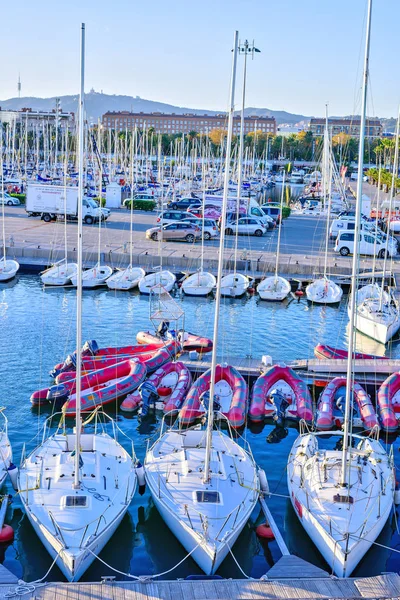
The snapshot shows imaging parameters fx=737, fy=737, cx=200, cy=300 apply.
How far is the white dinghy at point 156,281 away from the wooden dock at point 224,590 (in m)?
28.1

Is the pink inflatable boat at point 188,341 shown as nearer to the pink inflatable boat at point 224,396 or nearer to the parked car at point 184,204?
the pink inflatable boat at point 224,396

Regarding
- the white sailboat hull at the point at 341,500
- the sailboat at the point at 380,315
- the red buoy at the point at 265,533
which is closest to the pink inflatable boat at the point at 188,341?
the sailboat at the point at 380,315

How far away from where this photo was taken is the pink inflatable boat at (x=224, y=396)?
960 inches

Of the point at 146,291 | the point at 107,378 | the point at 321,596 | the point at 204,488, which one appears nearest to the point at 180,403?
the point at 107,378

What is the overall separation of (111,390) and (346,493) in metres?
11.0

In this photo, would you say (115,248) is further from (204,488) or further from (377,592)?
(377,592)

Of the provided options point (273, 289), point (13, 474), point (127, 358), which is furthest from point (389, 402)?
point (273, 289)

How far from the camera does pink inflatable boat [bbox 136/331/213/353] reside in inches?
1228

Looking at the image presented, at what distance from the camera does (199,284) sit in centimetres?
4272

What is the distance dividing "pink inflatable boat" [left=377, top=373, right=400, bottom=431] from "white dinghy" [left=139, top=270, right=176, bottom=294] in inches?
709

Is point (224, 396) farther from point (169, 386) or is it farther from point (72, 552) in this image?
point (72, 552)

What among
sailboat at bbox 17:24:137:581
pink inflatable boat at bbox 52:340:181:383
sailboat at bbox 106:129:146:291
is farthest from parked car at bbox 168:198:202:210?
sailboat at bbox 17:24:137:581

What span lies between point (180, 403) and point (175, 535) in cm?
883

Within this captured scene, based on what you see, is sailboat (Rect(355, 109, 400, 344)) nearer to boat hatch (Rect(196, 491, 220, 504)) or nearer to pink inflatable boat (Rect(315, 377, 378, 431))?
pink inflatable boat (Rect(315, 377, 378, 431))
